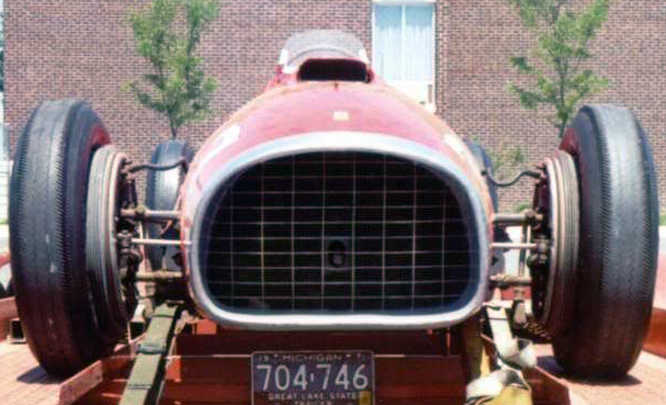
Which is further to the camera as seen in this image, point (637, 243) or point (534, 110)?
point (534, 110)

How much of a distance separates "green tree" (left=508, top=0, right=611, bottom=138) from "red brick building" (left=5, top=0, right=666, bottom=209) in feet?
5.58

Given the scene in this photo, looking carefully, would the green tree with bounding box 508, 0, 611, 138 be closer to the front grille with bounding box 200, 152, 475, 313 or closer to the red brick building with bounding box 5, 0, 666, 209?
the red brick building with bounding box 5, 0, 666, 209

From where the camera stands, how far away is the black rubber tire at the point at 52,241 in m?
3.98

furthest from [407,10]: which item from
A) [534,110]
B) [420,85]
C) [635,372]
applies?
[635,372]

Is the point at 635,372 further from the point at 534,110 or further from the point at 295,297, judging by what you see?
the point at 534,110

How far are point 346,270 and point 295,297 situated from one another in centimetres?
19

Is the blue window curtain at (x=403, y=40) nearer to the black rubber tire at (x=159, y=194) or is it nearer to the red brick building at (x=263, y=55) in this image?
the red brick building at (x=263, y=55)

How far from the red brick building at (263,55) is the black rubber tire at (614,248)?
21.4m

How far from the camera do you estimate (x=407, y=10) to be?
26.3 m

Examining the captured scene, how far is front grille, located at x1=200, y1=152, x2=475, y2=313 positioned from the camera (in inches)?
140

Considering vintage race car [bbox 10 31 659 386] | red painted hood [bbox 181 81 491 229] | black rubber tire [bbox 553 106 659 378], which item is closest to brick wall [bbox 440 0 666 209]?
vintage race car [bbox 10 31 659 386]

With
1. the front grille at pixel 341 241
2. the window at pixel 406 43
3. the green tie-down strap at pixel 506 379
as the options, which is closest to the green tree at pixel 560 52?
the window at pixel 406 43

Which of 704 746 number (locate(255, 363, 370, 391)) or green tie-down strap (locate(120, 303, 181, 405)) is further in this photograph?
704 746 number (locate(255, 363, 370, 391))

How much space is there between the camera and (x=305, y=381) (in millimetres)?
3727
